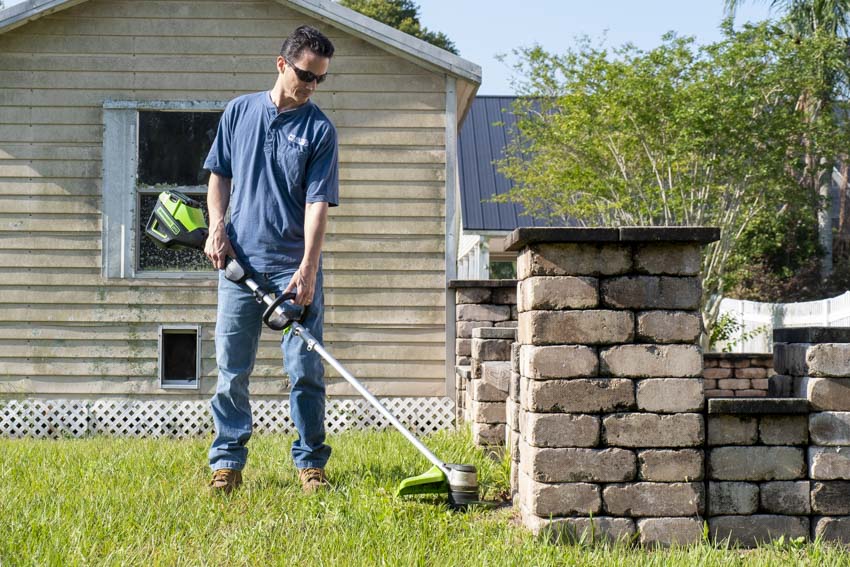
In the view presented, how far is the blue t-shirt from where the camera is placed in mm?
4781

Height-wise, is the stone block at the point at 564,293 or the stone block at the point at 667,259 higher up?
the stone block at the point at 667,259

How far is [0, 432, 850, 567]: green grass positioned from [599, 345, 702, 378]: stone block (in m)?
0.63

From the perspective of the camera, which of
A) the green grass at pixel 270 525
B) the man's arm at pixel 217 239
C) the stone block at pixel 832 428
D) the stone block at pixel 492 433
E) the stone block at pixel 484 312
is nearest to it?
the green grass at pixel 270 525

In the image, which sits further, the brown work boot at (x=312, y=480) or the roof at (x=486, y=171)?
the roof at (x=486, y=171)

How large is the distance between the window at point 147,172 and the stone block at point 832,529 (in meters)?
5.96

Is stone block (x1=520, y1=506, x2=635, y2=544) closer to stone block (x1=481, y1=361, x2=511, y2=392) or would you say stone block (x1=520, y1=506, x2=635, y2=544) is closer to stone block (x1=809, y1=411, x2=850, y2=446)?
stone block (x1=809, y1=411, x2=850, y2=446)

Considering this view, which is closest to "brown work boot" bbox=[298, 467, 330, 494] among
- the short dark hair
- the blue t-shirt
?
the blue t-shirt

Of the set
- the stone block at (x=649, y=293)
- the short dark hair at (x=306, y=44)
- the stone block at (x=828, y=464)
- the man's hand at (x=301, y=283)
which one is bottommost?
the stone block at (x=828, y=464)

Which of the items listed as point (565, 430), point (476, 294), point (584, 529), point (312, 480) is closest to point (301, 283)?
point (312, 480)

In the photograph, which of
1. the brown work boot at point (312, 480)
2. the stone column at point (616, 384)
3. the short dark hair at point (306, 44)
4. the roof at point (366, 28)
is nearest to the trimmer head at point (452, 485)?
the stone column at point (616, 384)

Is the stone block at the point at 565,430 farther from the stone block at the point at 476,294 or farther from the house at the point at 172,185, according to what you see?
the house at the point at 172,185

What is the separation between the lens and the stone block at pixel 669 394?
375 cm

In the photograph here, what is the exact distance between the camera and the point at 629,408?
12.4 ft

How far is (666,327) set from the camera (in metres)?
3.76
